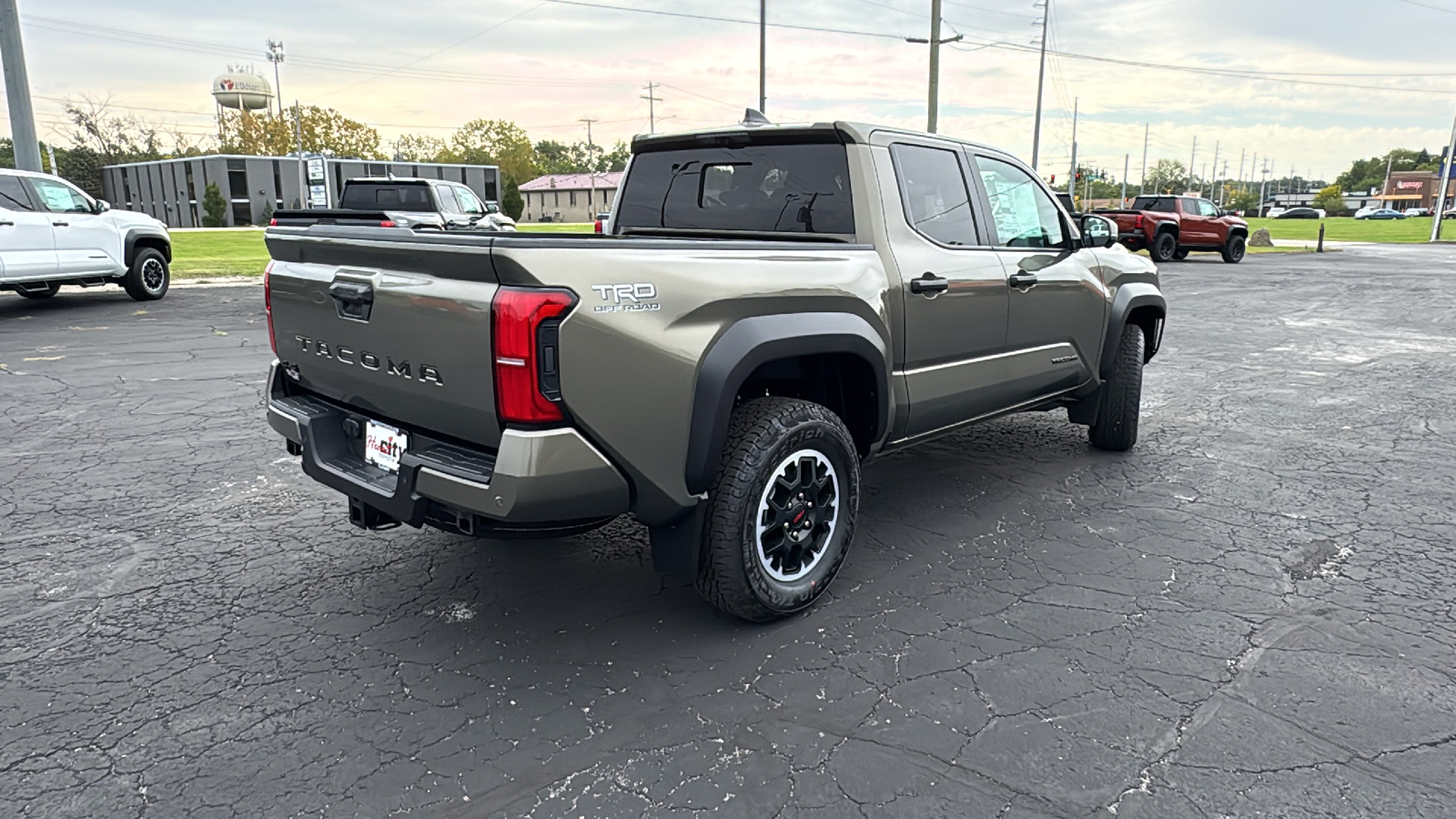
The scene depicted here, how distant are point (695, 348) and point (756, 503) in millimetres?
624

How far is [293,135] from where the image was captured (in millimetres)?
83250

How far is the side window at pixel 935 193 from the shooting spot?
4055 millimetres

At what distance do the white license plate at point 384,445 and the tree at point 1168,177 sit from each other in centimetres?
16455

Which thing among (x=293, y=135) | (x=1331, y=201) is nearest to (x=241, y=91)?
(x=293, y=135)

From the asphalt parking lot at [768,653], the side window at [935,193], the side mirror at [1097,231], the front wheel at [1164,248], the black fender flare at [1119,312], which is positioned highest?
the side window at [935,193]

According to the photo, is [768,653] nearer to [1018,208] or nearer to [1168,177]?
[1018,208]

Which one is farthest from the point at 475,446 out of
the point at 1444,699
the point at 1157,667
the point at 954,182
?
the point at 1444,699

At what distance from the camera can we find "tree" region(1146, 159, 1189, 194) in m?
152

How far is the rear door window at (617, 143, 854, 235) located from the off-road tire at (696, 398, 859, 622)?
3.12ft

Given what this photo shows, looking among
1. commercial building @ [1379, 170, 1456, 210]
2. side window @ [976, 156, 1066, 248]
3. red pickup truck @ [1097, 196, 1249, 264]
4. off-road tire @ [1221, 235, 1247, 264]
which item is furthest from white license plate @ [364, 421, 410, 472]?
commercial building @ [1379, 170, 1456, 210]

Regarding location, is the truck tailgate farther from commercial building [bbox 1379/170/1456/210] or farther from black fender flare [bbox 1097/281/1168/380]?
commercial building [bbox 1379/170/1456/210]

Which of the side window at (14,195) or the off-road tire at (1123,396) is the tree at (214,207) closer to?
the side window at (14,195)

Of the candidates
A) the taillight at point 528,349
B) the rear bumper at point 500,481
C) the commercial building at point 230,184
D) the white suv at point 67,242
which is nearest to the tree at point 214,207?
the commercial building at point 230,184

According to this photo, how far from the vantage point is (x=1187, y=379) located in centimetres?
842
